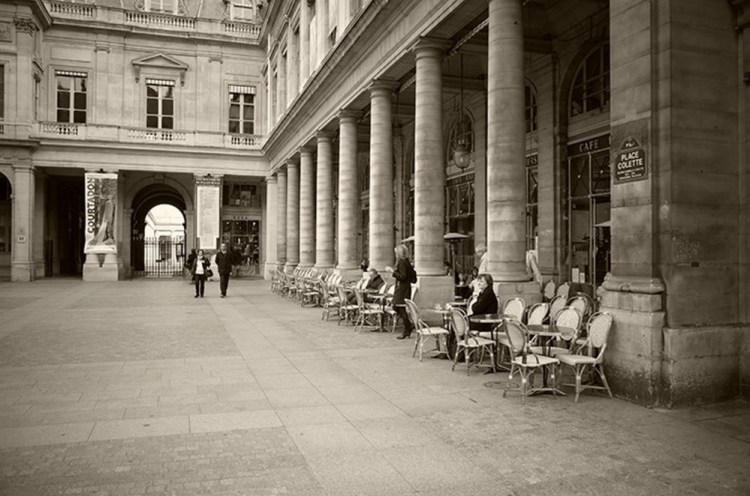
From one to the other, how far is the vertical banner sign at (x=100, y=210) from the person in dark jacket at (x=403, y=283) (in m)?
23.8

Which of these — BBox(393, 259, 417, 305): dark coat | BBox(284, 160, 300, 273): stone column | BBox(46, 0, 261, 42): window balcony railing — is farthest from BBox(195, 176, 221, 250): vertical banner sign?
BBox(393, 259, 417, 305): dark coat

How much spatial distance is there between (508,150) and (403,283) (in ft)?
12.1

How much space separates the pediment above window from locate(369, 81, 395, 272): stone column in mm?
22681

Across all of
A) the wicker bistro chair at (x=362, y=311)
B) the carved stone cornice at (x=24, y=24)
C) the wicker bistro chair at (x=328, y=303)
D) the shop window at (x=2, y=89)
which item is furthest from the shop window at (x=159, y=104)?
the wicker bistro chair at (x=362, y=311)

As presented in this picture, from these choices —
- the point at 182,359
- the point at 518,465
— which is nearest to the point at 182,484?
the point at 518,465

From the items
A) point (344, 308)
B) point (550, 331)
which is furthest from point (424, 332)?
point (344, 308)

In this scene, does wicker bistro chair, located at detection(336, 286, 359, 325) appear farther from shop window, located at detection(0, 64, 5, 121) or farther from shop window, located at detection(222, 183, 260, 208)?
shop window, located at detection(0, 64, 5, 121)

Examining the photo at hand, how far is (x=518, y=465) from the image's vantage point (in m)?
4.74

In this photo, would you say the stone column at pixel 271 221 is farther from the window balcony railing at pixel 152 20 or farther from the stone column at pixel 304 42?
the stone column at pixel 304 42

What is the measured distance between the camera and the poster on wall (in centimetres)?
3247

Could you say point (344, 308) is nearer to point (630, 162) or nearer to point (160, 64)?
point (630, 162)

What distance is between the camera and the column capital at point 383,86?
15.2m

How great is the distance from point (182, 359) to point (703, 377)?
24.1 ft

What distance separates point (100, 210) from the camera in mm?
30844
